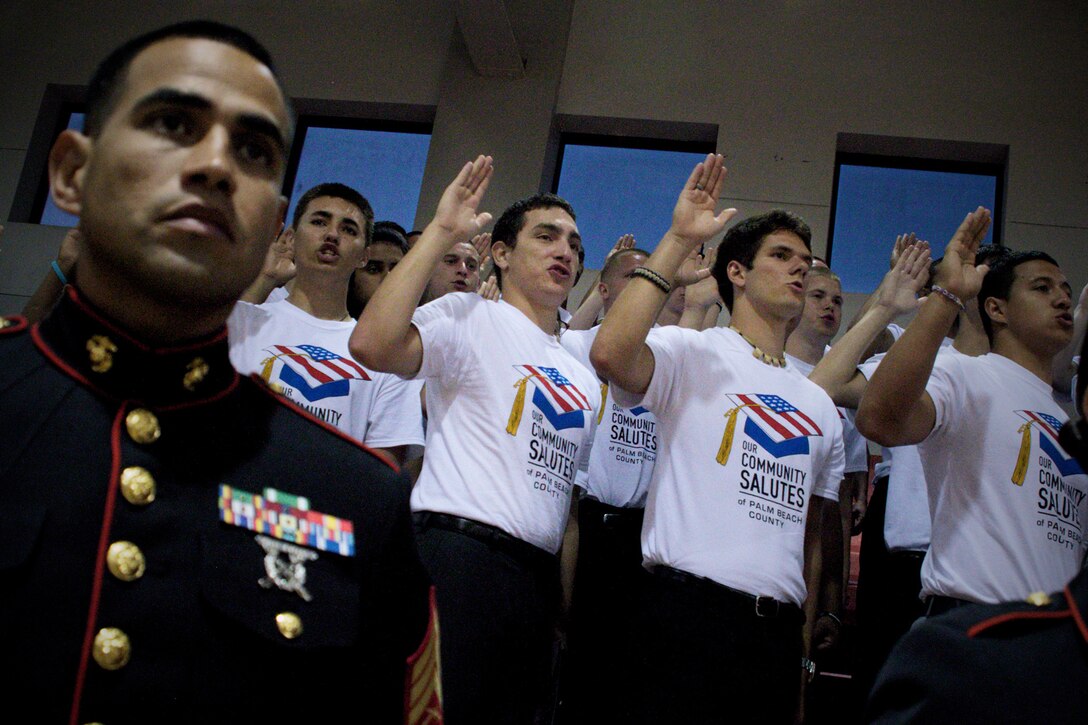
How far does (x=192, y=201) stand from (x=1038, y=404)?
2.07 m

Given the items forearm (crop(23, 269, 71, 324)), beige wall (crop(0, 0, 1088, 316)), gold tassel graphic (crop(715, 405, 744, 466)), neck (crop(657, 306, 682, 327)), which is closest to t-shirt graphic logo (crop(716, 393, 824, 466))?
gold tassel graphic (crop(715, 405, 744, 466))

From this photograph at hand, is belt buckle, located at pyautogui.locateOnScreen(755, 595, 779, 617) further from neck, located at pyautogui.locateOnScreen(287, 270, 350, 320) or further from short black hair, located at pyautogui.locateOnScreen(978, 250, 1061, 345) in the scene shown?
neck, located at pyautogui.locateOnScreen(287, 270, 350, 320)

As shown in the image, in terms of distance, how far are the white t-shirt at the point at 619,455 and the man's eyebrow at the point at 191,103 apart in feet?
5.89

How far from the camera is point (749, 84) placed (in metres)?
5.33

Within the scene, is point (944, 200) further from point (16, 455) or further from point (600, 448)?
Answer: point (16, 455)

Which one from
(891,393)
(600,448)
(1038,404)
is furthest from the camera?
(600,448)

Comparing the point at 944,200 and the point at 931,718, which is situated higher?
the point at 944,200

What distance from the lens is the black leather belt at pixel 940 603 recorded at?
79.4 inches

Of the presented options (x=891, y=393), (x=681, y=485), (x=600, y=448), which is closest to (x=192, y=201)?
(x=681, y=485)

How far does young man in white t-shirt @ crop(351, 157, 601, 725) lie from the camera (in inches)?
76.2

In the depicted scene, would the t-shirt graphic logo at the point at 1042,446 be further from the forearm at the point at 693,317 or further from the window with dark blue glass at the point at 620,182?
the window with dark blue glass at the point at 620,182

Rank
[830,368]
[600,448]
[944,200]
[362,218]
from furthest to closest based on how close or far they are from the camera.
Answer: [944,200], [362,218], [600,448], [830,368]

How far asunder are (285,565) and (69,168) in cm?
47

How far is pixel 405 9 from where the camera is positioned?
5898 millimetres
